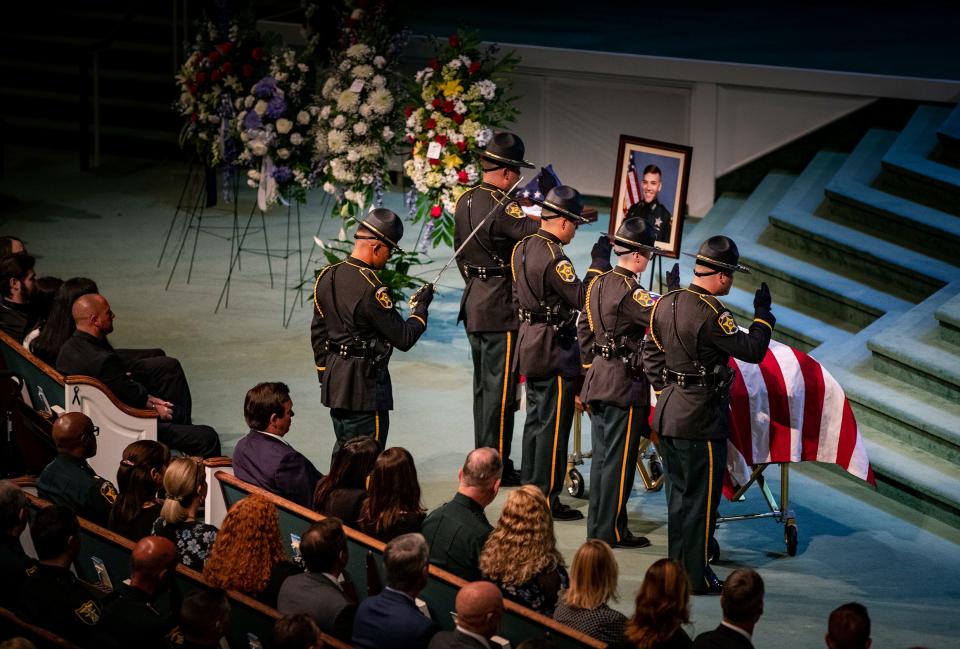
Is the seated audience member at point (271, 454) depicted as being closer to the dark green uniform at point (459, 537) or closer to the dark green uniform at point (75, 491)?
the dark green uniform at point (75, 491)

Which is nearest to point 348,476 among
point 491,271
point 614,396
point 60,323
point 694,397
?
point 614,396

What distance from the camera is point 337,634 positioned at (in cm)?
554

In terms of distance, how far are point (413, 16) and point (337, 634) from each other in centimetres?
1183

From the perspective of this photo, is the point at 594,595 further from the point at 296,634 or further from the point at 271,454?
the point at 271,454

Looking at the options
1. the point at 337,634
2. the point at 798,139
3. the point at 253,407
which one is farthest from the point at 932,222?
the point at 337,634

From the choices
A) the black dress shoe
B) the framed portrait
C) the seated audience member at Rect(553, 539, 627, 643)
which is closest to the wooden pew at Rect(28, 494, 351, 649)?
the seated audience member at Rect(553, 539, 627, 643)

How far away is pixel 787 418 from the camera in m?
7.93

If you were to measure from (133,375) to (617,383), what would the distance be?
310 cm

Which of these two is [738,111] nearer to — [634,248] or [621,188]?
[621,188]

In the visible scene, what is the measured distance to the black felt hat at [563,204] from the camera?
26.3 ft

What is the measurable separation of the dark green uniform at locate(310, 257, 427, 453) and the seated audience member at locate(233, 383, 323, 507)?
85cm

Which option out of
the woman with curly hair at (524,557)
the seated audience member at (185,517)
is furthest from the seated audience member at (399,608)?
the seated audience member at (185,517)

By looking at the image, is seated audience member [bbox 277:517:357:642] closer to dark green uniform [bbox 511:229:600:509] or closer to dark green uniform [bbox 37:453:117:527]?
dark green uniform [bbox 37:453:117:527]

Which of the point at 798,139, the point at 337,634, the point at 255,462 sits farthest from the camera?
the point at 798,139
